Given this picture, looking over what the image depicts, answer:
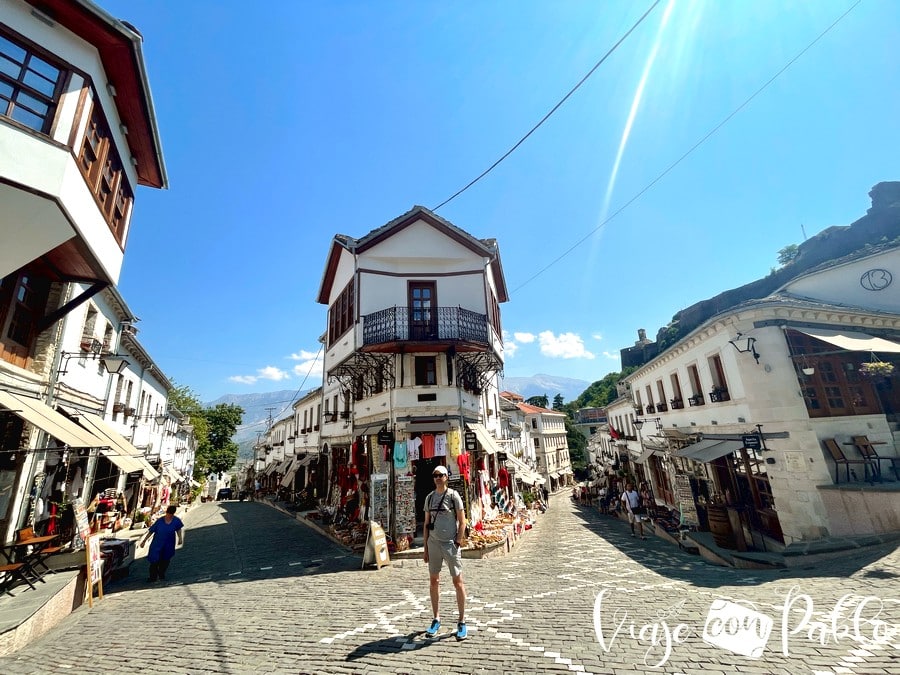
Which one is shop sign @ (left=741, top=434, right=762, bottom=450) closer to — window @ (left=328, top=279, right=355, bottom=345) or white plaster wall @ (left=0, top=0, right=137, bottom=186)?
window @ (left=328, top=279, right=355, bottom=345)

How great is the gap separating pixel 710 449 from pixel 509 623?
10.9 m

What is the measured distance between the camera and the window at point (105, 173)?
7.56 metres

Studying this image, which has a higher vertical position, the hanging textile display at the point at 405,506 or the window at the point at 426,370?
the window at the point at 426,370

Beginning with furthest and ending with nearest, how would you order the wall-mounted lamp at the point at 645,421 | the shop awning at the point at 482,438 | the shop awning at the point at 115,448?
1. the wall-mounted lamp at the point at 645,421
2. the shop awning at the point at 482,438
3. the shop awning at the point at 115,448

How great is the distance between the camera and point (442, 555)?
5332 millimetres

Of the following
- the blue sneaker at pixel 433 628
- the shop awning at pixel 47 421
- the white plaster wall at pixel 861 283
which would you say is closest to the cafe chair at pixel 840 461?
the white plaster wall at pixel 861 283

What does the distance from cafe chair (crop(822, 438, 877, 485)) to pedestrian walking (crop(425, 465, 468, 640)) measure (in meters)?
12.4

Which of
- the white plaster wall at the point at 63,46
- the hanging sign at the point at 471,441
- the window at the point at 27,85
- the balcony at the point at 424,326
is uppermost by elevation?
the white plaster wall at the point at 63,46

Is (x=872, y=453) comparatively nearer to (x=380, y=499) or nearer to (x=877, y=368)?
(x=877, y=368)

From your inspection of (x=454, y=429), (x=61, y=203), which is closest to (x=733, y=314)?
(x=454, y=429)

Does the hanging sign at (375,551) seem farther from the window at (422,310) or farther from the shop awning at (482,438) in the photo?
the window at (422,310)

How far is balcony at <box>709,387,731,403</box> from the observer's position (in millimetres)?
13509

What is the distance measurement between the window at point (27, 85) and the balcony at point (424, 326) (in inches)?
378

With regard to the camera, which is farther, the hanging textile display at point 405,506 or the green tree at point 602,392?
the green tree at point 602,392
